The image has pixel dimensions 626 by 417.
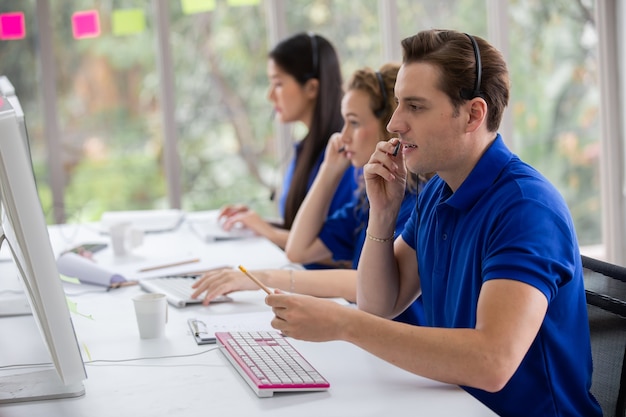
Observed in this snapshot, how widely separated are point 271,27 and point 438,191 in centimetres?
288

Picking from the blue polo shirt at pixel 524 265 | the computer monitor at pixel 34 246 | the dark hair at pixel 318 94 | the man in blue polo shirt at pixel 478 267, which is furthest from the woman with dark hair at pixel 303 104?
the computer monitor at pixel 34 246

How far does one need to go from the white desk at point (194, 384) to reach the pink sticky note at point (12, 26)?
261 cm

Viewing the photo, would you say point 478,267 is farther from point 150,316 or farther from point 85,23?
point 85,23

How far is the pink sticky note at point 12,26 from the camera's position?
3.96m

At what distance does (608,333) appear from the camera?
4.69ft

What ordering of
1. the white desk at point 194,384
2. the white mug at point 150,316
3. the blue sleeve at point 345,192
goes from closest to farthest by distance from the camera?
1. the white desk at point 194,384
2. the white mug at point 150,316
3. the blue sleeve at point 345,192

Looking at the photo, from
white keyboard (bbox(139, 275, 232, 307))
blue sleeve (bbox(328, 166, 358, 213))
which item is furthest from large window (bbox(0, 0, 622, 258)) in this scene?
white keyboard (bbox(139, 275, 232, 307))

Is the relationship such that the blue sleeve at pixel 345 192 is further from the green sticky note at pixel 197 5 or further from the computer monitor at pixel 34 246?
the green sticky note at pixel 197 5

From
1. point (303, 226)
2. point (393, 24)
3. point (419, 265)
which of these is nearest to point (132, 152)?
point (393, 24)

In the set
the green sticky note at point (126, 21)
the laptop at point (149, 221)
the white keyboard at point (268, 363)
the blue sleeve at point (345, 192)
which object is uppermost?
the green sticky note at point (126, 21)

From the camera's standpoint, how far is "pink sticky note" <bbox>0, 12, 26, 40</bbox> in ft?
13.0

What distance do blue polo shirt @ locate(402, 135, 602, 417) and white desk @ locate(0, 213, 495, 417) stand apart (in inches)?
7.2

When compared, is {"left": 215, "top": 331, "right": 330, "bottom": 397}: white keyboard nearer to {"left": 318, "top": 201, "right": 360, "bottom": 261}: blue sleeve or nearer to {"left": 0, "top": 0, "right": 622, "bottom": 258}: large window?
{"left": 318, "top": 201, "right": 360, "bottom": 261}: blue sleeve

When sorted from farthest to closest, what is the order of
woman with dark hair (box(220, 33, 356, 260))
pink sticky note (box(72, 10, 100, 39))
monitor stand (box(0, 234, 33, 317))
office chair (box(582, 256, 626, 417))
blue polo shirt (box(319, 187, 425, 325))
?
pink sticky note (box(72, 10, 100, 39)) → woman with dark hair (box(220, 33, 356, 260)) → blue polo shirt (box(319, 187, 425, 325)) → monitor stand (box(0, 234, 33, 317)) → office chair (box(582, 256, 626, 417))
